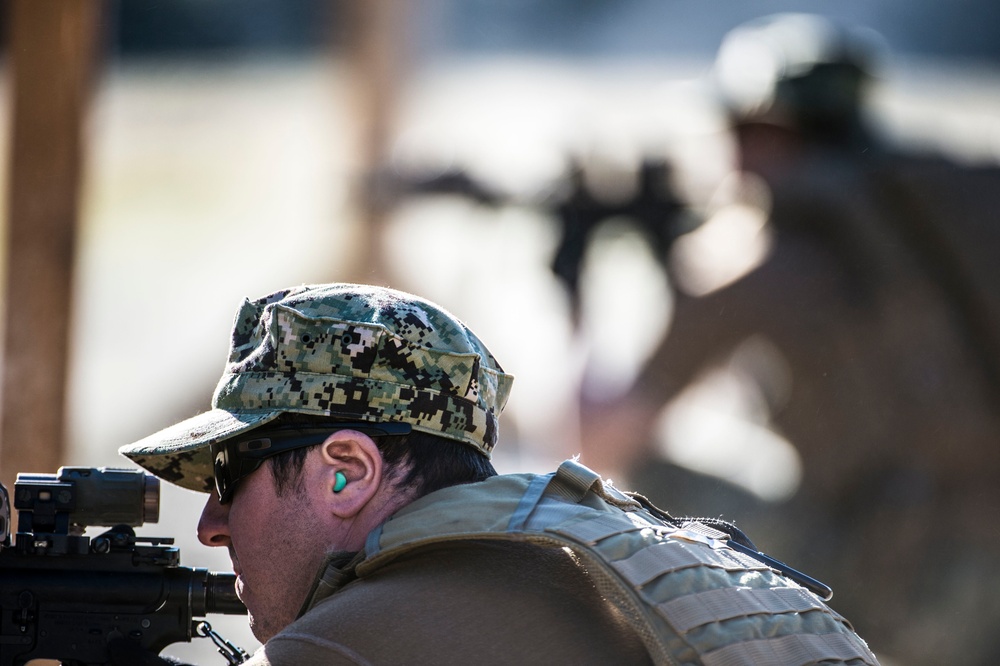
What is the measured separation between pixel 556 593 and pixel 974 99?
14368 millimetres

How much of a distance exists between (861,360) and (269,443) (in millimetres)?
5105

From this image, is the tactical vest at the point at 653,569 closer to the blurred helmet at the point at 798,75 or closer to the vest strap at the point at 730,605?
the vest strap at the point at 730,605

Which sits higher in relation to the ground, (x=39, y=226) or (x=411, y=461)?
(x=39, y=226)

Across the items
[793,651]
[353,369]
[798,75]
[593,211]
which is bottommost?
[793,651]

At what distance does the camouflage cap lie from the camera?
6.15 ft

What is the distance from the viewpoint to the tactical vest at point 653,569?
63.9 inches

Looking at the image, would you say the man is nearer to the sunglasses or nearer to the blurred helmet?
the sunglasses

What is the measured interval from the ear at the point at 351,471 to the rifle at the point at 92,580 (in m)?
0.42

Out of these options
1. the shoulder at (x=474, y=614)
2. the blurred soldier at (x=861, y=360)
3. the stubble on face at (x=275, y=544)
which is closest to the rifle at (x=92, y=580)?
the stubble on face at (x=275, y=544)

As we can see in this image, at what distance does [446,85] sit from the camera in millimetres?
18969

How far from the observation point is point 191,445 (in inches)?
75.9

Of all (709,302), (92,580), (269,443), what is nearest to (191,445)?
(269,443)

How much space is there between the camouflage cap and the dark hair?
25mm

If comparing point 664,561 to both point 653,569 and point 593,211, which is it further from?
point 593,211
